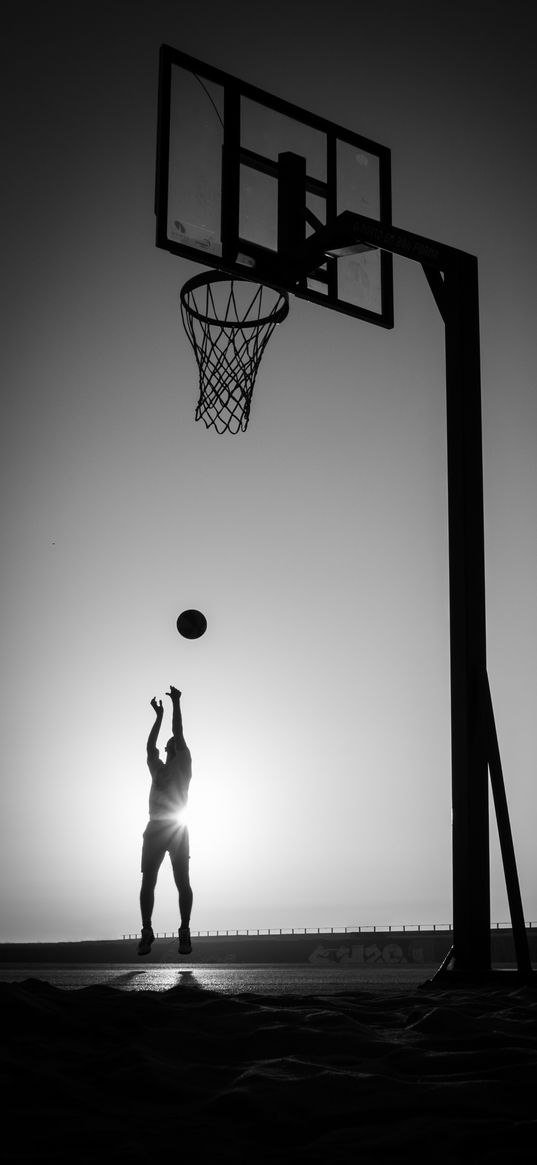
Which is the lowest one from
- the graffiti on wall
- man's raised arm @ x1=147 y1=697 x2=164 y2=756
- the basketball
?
the graffiti on wall

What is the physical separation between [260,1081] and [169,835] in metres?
5.05

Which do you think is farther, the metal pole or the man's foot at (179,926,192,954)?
the man's foot at (179,926,192,954)

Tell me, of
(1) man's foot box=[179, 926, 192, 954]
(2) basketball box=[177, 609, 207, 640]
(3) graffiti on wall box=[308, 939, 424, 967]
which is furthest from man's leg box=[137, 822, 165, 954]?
(3) graffiti on wall box=[308, 939, 424, 967]

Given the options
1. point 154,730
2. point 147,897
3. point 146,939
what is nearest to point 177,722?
point 154,730

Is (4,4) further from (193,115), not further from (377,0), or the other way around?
(193,115)

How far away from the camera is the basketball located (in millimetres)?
8539

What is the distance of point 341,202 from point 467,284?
995 millimetres

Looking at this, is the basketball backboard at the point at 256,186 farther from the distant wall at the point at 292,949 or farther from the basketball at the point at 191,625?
the distant wall at the point at 292,949

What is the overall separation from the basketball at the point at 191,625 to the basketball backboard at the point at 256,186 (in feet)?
11.1

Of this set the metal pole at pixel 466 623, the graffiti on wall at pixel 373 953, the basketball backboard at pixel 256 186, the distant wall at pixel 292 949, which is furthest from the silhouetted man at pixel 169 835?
the graffiti on wall at pixel 373 953

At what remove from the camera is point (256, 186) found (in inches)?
231

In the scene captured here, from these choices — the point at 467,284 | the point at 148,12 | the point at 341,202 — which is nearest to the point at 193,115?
the point at 341,202

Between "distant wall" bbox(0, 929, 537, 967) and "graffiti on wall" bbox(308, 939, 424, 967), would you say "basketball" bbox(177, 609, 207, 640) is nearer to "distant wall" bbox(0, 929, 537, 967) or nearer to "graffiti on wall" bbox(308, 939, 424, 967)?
"distant wall" bbox(0, 929, 537, 967)

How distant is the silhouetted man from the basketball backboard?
3.55m
